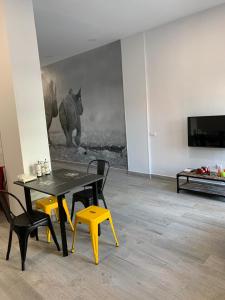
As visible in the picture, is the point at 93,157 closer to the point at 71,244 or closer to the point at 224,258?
the point at 71,244

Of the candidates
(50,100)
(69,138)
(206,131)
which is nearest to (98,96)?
(69,138)

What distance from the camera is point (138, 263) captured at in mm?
2426

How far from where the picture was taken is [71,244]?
112 inches

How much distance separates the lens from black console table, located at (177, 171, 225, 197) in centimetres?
402

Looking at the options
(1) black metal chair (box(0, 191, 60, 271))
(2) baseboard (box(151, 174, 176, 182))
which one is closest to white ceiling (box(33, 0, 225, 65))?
(1) black metal chair (box(0, 191, 60, 271))

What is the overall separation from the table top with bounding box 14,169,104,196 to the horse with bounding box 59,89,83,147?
380cm

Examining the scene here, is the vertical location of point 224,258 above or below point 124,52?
below

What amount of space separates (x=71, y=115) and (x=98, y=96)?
132 cm

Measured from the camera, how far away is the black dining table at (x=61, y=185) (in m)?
2.54

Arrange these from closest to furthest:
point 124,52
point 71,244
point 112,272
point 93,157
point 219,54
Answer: point 112,272 → point 71,244 → point 219,54 → point 124,52 → point 93,157

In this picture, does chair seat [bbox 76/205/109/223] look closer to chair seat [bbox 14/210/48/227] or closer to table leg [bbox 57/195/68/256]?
table leg [bbox 57/195/68/256]

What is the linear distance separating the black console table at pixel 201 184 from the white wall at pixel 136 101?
1050 mm

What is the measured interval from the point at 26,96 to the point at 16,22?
943 mm

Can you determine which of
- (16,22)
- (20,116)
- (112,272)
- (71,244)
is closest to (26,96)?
(20,116)
